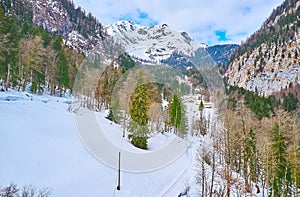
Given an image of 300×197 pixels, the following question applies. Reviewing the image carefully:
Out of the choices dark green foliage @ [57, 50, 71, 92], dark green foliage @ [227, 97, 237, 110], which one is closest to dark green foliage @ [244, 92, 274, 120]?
dark green foliage @ [227, 97, 237, 110]

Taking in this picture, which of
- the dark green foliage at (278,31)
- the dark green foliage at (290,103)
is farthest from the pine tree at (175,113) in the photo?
the dark green foliage at (278,31)

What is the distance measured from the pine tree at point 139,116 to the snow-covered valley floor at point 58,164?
134 centimetres

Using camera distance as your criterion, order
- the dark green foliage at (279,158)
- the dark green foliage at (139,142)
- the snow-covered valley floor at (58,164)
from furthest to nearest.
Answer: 1. the dark green foliage at (139,142)
2. the dark green foliage at (279,158)
3. the snow-covered valley floor at (58,164)

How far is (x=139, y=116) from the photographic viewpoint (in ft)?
93.7

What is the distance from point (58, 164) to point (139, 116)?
39.6 ft

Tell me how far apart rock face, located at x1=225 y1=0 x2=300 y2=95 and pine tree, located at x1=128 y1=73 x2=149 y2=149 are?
94961mm

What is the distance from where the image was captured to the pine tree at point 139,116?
28.0 metres

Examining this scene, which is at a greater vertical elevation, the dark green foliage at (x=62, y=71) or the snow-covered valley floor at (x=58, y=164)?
the dark green foliage at (x=62, y=71)

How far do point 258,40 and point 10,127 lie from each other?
147298 mm

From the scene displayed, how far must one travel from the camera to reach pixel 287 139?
26406 millimetres

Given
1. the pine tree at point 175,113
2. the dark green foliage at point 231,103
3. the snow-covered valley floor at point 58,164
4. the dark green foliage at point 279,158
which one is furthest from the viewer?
the dark green foliage at point 231,103

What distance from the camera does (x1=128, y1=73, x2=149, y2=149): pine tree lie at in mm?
28028

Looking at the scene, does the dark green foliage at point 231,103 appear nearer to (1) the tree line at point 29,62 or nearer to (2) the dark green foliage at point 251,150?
(2) the dark green foliage at point 251,150

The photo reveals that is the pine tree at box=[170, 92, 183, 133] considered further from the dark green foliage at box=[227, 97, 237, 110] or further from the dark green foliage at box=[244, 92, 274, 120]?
the dark green foliage at box=[244, 92, 274, 120]
